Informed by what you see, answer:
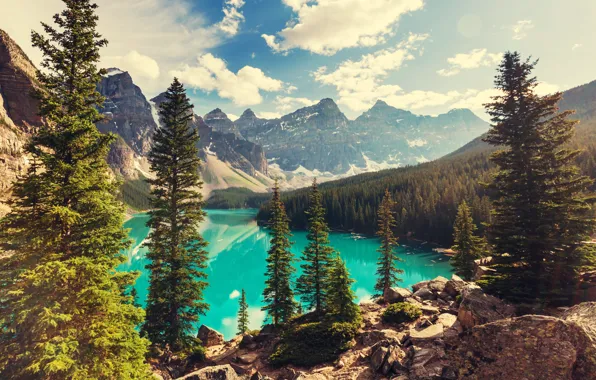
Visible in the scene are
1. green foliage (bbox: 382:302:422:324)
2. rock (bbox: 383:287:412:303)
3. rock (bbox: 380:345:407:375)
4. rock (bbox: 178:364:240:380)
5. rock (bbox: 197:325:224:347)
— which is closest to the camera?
rock (bbox: 380:345:407:375)

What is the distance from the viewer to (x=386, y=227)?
36344mm

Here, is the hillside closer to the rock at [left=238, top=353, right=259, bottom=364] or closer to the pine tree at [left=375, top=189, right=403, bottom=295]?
the pine tree at [left=375, top=189, right=403, bottom=295]

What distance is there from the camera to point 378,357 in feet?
41.5

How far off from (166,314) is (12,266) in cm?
1188

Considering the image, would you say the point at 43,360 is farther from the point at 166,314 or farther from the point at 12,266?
the point at 166,314

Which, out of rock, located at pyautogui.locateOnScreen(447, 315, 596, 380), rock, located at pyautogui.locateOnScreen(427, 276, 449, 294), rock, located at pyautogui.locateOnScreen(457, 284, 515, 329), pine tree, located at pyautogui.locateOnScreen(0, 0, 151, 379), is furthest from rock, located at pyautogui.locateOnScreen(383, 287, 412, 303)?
pine tree, located at pyautogui.locateOnScreen(0, 0, 151, 379)

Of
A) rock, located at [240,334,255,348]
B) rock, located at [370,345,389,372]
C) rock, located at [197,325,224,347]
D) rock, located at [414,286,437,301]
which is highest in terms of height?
rock, located at [370,345,389,372]

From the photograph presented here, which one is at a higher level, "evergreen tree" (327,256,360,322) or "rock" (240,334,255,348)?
"evergreen tree" (327,256,360,322)

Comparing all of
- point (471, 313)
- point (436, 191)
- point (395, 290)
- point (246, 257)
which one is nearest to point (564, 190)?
point (471, 313)

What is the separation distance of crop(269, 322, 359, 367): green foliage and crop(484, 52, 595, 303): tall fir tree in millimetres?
8908

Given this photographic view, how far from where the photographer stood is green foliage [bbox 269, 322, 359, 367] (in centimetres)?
1659

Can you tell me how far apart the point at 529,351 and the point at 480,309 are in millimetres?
6131

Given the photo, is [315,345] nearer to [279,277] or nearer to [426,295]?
[279,277]

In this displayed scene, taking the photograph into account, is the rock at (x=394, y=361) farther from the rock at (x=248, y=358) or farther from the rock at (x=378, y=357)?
the rock at (x=248, y=358)
